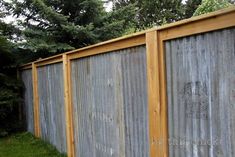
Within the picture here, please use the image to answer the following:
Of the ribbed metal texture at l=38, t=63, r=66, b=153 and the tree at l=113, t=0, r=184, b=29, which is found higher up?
the tree at l=113, t=0, r=184, b=29

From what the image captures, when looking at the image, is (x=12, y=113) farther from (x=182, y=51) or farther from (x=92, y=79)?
(x=182, y=51)

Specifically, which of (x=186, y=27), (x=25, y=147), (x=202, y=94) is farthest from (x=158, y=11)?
(x=202, y=94)

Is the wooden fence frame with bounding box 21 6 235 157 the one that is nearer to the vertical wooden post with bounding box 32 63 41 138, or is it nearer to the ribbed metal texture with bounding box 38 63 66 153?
the ribbed metal texture with bounding box 38 63 66 153

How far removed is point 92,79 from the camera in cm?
502

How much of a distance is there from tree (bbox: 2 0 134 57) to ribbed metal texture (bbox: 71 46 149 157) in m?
5.70

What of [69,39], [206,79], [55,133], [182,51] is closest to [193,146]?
[206,79]

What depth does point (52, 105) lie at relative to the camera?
24.4 feet

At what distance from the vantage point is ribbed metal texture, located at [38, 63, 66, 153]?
6775 millimetres

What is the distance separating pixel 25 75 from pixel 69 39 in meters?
2.75

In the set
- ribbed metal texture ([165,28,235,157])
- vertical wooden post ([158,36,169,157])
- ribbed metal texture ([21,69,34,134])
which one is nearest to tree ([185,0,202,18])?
ribbed metal texture ([21,69,34,134])

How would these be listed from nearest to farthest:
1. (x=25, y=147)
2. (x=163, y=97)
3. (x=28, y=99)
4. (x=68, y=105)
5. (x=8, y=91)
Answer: (x=163, y=97)
(x=68, y=105)
(x=25, y=147)
(x=28, y=99)
(x=8, y=91)

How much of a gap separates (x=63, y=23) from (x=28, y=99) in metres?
2.96

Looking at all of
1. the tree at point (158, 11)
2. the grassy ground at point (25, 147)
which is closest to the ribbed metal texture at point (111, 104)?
the grassy ground at point (25, 147)

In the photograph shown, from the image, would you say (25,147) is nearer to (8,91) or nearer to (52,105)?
(52,105)
